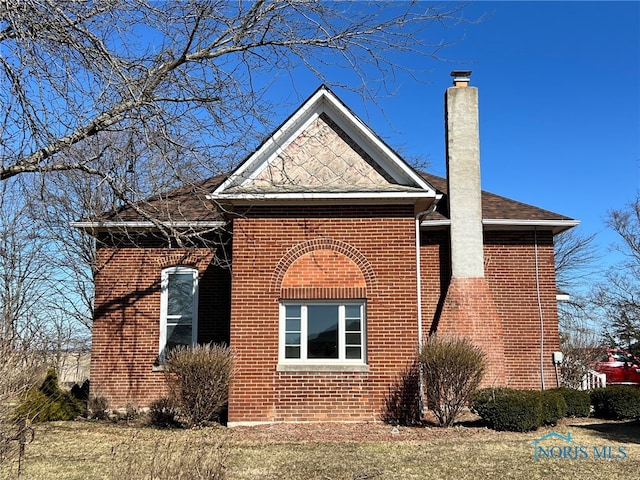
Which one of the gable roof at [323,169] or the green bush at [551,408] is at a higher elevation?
the gable roof at [323,169]

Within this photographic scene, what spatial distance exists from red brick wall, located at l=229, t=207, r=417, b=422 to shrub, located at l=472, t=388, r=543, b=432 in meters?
1.78

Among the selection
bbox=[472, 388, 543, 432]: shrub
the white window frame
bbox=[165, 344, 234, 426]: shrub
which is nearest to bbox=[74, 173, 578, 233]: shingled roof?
the white window frame

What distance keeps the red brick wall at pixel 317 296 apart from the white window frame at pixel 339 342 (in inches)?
5.5

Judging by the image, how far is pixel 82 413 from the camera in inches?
543

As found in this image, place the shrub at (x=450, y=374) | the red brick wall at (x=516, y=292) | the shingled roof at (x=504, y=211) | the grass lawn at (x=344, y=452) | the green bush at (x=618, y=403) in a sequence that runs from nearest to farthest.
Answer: the grass lawn at (x=344, y=452) → the shrub at (x=450, y=374) → the green bush at (x=618, y=403) → the red brick wall at (x=516, y=292) → the shingled roof at (x=504, y=211)

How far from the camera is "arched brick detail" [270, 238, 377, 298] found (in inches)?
464

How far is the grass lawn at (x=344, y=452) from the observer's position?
7.47 m

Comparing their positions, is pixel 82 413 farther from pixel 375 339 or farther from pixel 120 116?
pixel 120 116

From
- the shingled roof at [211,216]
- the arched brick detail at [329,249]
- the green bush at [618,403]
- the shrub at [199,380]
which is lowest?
the green bush at [618,403]

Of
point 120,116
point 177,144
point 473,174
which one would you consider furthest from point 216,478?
point 473,174

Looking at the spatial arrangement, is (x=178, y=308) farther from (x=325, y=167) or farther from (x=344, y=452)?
(x=344, y=452)

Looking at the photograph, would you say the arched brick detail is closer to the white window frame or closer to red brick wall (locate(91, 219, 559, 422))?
red brick wall (locate(91, 219, 559, 422))

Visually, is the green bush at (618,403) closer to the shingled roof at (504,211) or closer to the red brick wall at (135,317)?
the shingled roof at (504,211)

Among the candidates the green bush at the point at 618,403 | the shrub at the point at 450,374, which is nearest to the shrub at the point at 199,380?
the shrub at the point at 450,374
